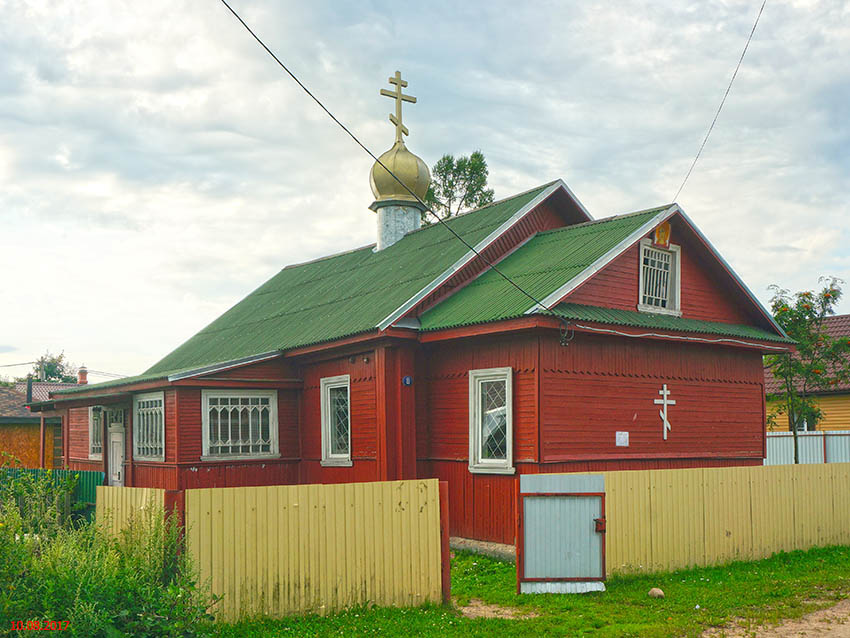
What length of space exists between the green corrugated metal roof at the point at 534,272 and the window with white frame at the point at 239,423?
4.21 m

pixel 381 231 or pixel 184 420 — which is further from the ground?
pixel 381 231

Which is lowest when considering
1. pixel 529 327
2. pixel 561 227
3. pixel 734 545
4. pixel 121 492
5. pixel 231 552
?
pixel 734 545

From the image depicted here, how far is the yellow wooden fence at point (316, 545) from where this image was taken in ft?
27.5

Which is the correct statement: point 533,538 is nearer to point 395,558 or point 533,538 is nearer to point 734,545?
point 395,558

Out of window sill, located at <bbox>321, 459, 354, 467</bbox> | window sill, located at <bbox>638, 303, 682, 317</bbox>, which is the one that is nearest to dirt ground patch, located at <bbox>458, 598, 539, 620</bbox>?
window sill, located at <bbox>321, 459, 354, 467</bbox>

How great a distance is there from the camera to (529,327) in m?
12.2

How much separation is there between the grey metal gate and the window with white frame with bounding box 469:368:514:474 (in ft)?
8.25

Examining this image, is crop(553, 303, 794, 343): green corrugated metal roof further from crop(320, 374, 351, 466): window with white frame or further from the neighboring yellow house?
the neighboring yellow house

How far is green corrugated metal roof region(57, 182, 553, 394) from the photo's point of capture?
15914 millimetres

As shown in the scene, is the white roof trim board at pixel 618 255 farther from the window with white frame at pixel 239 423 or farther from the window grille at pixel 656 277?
the window with white frame at pixel 239 423

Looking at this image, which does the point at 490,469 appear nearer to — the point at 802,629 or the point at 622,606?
the point at 622,606

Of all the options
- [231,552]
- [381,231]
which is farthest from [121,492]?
[381,231]

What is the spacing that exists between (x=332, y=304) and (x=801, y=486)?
9.32 meters

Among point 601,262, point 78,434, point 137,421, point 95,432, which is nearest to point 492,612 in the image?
point 601,262
